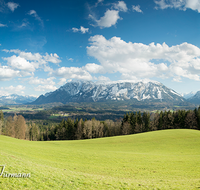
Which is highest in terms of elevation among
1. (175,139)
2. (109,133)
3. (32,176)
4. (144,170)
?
(32,176)

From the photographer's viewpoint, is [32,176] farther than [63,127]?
No

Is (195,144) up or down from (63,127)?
up

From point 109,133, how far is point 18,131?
5744cm

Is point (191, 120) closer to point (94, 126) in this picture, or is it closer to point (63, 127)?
point (94, 126)

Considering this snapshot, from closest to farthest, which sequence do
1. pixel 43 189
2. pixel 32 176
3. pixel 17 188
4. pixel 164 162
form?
1. pixel 17 188
2. pixel 43 189
3. pixel 32 176
4. pixel 164 162

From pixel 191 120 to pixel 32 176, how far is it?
8914 centimetres

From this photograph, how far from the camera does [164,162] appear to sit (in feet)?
76.8

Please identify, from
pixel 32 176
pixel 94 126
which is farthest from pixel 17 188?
pixel 94 126

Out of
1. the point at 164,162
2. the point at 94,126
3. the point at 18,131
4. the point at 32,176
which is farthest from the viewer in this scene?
the point at 94,126

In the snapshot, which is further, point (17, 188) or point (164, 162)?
point (164, 162)

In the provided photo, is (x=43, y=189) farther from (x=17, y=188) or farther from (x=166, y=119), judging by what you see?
(x=166, y=119)

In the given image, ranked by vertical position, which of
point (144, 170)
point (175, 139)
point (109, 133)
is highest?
point (144, 170)

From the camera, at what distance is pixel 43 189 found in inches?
392

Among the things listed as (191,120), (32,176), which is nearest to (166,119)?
(191,120)
